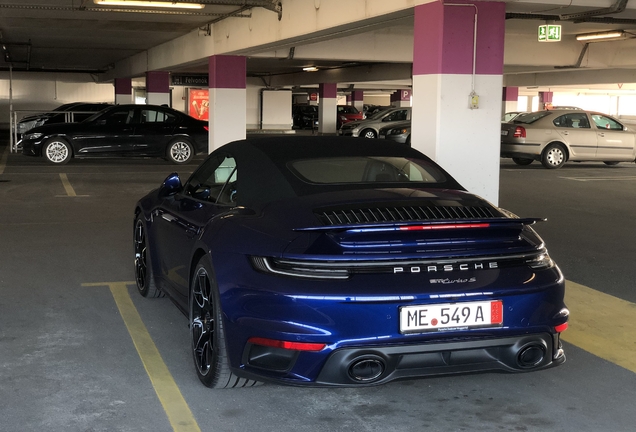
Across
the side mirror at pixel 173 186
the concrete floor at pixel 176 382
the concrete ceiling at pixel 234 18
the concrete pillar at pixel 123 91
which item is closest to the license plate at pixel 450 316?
the concrete floor at pixel 176 382

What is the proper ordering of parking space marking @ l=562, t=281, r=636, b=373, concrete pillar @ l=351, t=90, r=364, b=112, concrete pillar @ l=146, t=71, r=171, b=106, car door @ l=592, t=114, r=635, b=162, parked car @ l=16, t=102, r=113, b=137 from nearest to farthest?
parking space marking @ l=562, t=281, r=636, b=373
car door @ l=592, t=114, r=635, b=162
parked car @ l=16, t=102, r=113, b=137
concrete pillar @ l=146, t=71, r=171, b=106
concrete pillar @ l=351, t=90, r=364, b=112

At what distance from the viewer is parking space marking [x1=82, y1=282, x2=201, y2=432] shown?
374cm

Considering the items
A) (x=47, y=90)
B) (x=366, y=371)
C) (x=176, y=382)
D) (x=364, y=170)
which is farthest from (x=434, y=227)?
(x=47, y=90)

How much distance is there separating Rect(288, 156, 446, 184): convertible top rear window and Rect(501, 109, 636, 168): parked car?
14.8 m

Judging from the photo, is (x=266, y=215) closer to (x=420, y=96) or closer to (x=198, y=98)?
(x=420, y=96)

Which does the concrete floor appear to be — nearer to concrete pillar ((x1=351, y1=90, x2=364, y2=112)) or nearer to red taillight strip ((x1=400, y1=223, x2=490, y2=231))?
red taillight strip ((x1=400, y1=223, x2=490, y2=231))

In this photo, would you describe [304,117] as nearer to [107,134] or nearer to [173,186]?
[107,134]

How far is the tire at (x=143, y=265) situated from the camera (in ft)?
19.2

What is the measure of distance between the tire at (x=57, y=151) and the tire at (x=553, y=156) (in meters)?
11.4

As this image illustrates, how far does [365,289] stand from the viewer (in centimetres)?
352

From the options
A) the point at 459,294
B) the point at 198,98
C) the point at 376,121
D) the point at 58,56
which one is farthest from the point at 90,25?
the point at 198,98

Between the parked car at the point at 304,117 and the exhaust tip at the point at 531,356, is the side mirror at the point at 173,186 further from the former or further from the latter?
the parked car at the point at 304,117

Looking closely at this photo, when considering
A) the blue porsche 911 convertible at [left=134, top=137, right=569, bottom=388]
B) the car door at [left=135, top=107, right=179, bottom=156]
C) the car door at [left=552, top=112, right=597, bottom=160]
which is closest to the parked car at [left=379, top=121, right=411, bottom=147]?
the car door at [left=552, top=112, right=597, bottom=160]

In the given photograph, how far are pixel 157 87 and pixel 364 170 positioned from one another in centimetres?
2396
